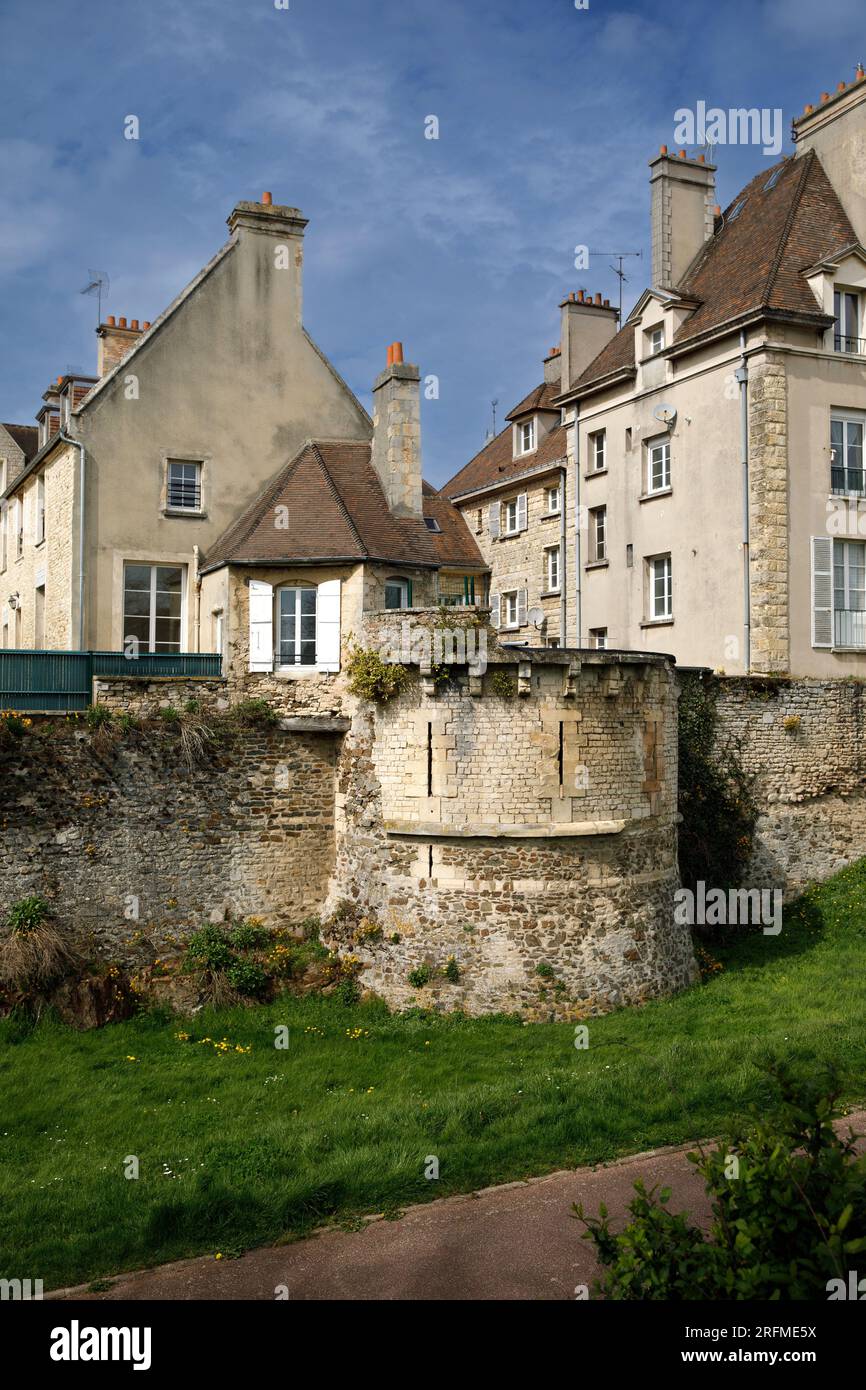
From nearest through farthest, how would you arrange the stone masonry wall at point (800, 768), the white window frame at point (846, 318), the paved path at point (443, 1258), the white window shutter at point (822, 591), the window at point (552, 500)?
the paved path at point (443, 1258), the stone masonry wall at point (800, 768), the white window shutter at point (822, 591), the white window frame at point (846, 318), the window at point (552, 500)

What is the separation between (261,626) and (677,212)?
16091 millimetres

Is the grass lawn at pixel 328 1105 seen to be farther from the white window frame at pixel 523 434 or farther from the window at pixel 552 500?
the white window frame at pixel 523 434

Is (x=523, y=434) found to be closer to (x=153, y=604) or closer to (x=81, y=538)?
(x=153, y=604)

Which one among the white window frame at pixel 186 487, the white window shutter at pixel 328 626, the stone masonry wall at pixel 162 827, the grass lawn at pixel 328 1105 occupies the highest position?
the white window frame at pixel 186 487

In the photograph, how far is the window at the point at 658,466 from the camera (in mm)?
25078

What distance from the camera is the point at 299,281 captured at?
20484 mm

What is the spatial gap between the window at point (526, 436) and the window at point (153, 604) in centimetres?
1629

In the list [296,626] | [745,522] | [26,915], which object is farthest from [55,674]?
[745,522]

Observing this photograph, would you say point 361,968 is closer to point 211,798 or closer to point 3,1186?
point 211,798

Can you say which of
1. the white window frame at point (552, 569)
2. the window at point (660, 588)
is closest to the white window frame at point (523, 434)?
the white window frame at point (552, 569)

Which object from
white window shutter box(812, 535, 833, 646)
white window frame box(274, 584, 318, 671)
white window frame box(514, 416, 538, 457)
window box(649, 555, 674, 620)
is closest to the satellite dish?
window box(649, 555, 674, 620)

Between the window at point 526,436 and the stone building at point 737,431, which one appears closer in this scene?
the stone building at point 737,431
